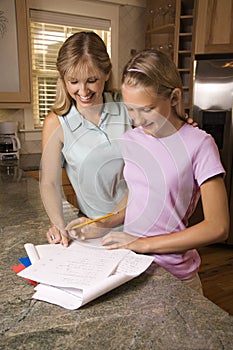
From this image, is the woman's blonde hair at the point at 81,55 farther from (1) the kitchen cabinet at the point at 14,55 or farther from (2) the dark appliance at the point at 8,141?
(2) the dark appliance at the point at 8,141

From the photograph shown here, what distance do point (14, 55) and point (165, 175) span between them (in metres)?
1.99

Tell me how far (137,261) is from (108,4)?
2831mm

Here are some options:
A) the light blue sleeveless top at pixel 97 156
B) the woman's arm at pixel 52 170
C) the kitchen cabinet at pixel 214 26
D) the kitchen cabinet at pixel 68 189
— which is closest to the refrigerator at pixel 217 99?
the kitchen cabinet at pixel 214 26

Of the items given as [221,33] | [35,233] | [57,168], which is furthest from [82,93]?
[221,33]

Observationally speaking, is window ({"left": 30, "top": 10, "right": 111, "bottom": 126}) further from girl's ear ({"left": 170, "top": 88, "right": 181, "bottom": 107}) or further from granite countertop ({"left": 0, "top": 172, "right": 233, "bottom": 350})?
granite countertop ({"left": 0, "top": 172, "right": 233, "bottom": 350})

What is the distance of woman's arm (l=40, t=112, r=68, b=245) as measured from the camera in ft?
3.51

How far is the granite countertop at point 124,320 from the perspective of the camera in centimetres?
53

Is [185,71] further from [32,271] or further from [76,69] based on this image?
[32,271]

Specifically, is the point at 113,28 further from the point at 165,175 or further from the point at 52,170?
the point at 165,175

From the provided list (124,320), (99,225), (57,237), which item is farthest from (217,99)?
(124,320)

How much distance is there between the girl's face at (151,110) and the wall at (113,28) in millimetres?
1998

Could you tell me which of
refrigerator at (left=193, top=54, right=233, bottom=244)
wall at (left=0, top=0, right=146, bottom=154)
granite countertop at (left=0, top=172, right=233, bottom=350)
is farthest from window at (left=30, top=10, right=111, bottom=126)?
granite countertop at (left=0, top=172, right=233, bottom=350)

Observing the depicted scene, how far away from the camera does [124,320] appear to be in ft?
A: 1.91

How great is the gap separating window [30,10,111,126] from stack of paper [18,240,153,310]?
2.31 metres
